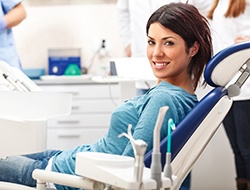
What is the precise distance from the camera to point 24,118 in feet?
4.21

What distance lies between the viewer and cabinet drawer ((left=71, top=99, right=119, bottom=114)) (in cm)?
384

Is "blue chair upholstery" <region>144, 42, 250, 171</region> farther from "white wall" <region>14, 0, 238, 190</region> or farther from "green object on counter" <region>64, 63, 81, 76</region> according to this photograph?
"white wall" <region>14, 0, 238, 190</region>

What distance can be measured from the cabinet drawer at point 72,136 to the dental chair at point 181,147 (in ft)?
8.40

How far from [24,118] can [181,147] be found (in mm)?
425

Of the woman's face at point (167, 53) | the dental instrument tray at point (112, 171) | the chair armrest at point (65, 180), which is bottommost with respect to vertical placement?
the chair armrest at point (65, 180)

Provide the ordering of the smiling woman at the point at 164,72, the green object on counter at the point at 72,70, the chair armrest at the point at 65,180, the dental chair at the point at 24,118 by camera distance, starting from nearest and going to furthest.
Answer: the chair armrest at the point at 65,180 → the dental chair at the point at 24,118 → the smiling woman at the point at 164,72 → the green object on counter at the point at 72,70

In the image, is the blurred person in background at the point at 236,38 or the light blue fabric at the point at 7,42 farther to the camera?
the light blue fabric at the point at 7,42

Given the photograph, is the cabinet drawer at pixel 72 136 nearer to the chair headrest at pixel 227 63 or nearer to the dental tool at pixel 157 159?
the chair headrest at pixel 227 63

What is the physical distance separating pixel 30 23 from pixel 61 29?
29 centimetres

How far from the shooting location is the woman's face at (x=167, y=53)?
147cm

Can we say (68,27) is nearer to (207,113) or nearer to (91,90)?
(91,90)

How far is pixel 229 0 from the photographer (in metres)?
2.42

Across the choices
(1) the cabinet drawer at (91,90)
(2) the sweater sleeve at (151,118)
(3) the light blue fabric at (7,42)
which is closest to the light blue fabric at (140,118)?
(2) the sweater sleeve at (151,118)

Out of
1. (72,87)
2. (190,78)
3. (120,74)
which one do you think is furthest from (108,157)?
(72,87)
